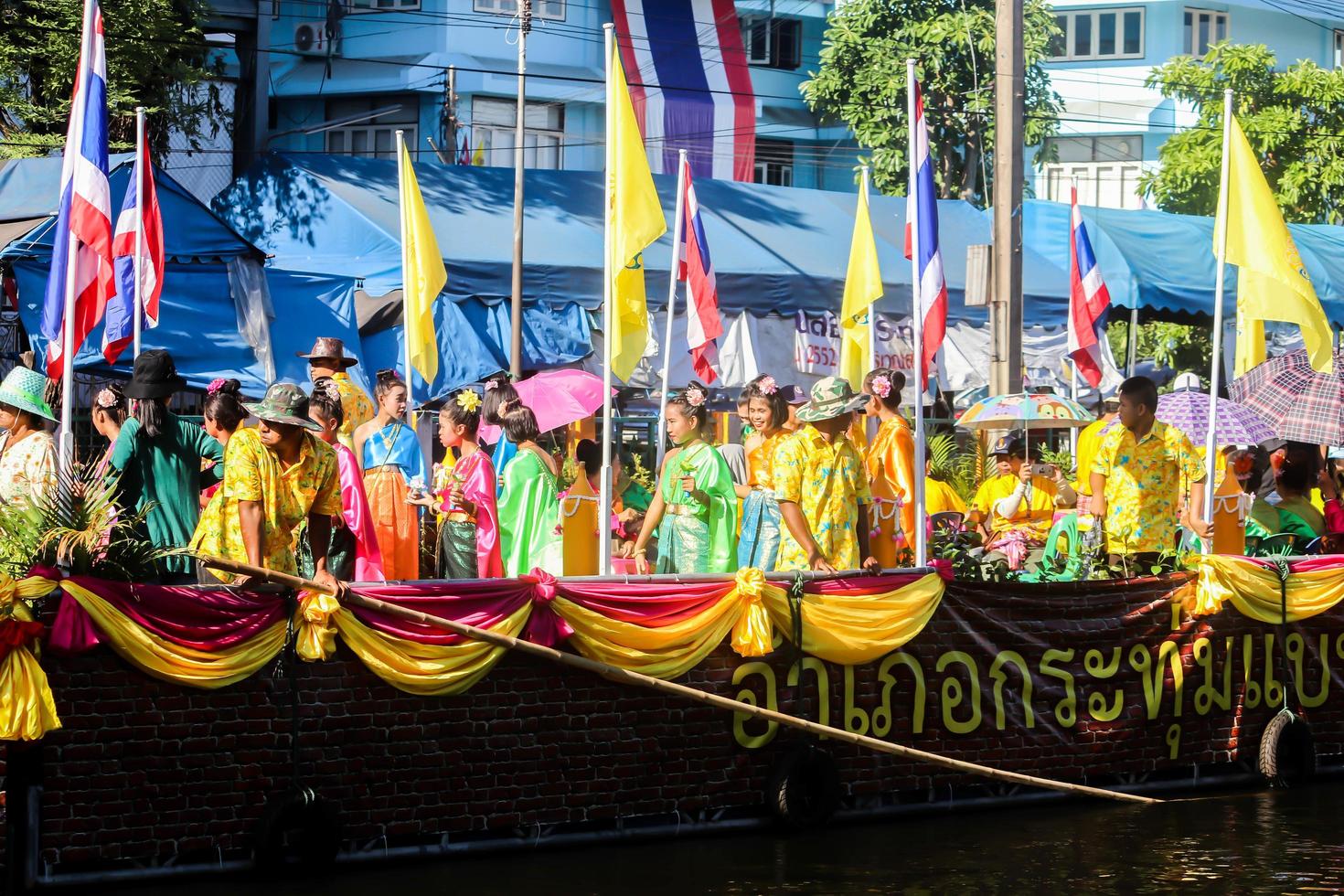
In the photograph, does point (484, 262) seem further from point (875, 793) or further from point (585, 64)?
point (585, 64)

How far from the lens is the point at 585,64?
34.2m

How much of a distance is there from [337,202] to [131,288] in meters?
6.18

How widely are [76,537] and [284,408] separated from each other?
3.69 ft

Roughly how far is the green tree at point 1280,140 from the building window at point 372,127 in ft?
46.2

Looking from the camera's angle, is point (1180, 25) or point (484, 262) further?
point (1180, 25)

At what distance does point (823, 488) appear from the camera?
8.75 metres

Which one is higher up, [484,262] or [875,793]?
[484,262]

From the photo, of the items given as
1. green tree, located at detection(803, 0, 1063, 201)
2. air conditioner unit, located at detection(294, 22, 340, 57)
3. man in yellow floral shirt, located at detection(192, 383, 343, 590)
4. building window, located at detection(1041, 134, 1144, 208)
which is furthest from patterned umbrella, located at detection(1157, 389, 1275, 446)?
building window, located at detection(1041, 134, 1144, 208)

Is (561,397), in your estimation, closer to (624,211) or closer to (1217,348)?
(624,211)

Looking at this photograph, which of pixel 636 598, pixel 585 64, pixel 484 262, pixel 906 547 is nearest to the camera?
pixel 636 598

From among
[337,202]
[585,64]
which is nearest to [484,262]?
[337,202]

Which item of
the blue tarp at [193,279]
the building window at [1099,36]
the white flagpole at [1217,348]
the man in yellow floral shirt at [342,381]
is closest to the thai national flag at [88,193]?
the man in yellow floral shirt at [342,381]

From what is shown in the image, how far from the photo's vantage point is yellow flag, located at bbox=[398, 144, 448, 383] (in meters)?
13.5

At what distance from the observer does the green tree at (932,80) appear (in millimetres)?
32625
